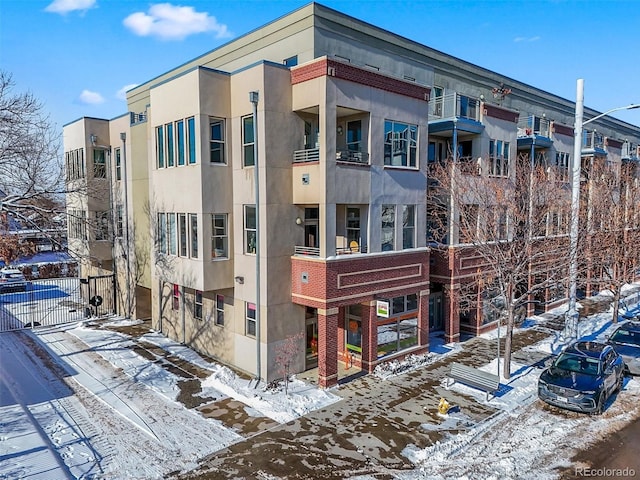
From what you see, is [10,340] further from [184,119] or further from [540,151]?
[540,151]

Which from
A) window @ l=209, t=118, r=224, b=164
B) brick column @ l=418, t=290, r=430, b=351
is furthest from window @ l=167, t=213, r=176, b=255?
brick column @ l=418, t=290, r=430, b=351

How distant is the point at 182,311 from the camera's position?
19.8 metres

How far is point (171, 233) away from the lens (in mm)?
18109

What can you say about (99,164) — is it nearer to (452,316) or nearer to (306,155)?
(306,155)

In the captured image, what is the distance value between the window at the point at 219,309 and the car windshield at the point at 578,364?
12212 millimetres

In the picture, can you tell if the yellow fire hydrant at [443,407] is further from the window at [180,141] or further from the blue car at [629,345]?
the window at [180,141]

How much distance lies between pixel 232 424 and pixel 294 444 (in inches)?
81.5

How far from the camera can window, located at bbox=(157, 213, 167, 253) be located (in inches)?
726

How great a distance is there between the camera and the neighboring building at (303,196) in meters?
Result: 15.2

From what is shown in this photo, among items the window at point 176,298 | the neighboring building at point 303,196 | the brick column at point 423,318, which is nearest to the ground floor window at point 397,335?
the neighboring building at point 303,196

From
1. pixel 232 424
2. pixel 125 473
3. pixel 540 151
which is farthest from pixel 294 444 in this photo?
pixel 540 151

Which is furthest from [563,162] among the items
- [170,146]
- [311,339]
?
[170,146]

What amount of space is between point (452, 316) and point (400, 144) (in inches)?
327

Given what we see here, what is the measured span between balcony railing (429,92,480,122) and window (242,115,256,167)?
31.2 feet
